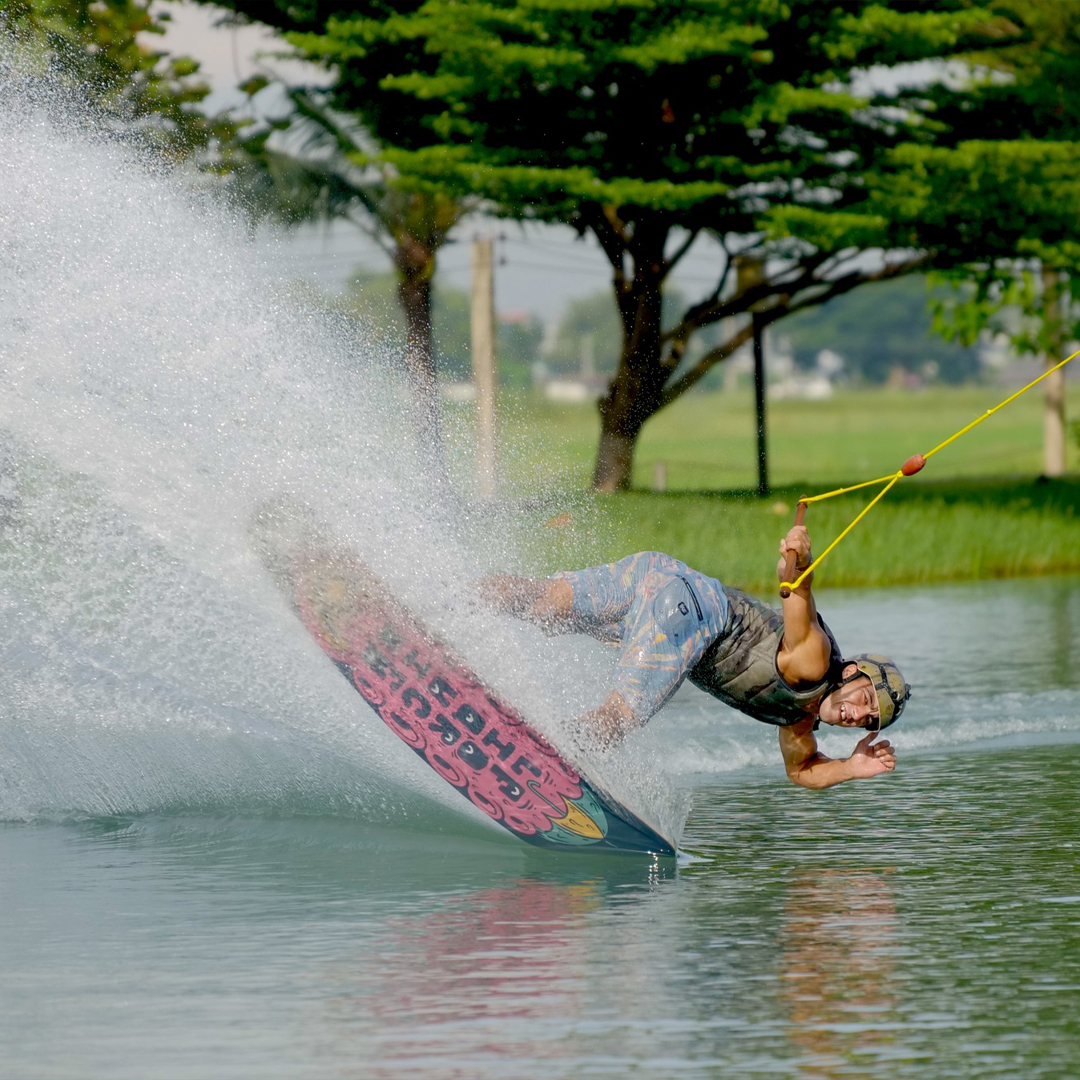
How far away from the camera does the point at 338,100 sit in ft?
85.5

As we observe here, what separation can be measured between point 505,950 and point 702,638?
68.5 inches

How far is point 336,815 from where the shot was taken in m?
8.21

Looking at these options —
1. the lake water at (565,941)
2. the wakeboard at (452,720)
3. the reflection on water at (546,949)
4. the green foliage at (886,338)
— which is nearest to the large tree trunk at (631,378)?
the lake water at (565,941)

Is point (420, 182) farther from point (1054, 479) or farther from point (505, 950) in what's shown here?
point (505, 950)

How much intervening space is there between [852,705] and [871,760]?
19 cm

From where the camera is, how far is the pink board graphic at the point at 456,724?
23.8ft

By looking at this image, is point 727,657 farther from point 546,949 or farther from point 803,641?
point 546,949

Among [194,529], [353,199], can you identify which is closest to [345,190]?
[353,199]

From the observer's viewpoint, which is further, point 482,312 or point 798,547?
point 482,312

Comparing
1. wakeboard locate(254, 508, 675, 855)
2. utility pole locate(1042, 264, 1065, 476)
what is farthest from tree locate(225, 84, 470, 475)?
wakeboard locate(254, 508, 675, 855)

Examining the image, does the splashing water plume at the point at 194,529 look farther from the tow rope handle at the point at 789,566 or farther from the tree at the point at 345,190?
the tree at the point at 345,190

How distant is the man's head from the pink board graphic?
73 cm

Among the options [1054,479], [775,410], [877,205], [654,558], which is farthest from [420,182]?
[775,410]

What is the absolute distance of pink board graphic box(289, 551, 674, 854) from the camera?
725cm
